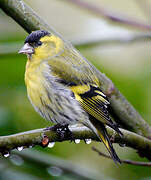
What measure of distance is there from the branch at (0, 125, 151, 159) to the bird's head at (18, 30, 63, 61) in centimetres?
77

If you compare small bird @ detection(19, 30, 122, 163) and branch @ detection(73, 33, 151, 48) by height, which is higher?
branch @ detection(73, 33, 151, 48)

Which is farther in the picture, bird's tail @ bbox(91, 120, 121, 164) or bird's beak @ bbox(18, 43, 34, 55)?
bird's beak @ bbox(18, 43, 34, 55)

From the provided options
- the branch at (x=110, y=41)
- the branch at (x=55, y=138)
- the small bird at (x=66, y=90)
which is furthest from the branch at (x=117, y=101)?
the branch at (x=110, y=41)

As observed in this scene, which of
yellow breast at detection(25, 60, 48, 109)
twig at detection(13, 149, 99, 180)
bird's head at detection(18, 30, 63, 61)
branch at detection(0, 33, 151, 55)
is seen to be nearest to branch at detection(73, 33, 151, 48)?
branch at detection(0, 33, 151, 55)

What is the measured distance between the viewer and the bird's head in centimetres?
300

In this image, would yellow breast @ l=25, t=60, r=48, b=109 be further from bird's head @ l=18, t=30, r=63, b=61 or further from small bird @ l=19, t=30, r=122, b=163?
bird's head @ l=18, t=30, r=63, b=61

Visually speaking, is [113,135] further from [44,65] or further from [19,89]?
[19,89]

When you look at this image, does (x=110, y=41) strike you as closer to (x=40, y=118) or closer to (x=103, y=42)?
(x=103, y=42)

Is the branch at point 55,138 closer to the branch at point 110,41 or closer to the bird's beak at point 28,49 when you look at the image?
the bird's beak at point 28,49

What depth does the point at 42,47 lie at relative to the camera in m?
3.19

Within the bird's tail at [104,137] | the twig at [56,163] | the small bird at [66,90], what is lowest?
the twig at [56,163]

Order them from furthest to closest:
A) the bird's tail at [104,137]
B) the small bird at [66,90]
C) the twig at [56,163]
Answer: the twig at [56,163] < the small bird at [66,90] < the bird's tail at [104,137]

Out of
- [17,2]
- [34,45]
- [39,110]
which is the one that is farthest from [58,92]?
[17,2]

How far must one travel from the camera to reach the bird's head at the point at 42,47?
3.00 metres
